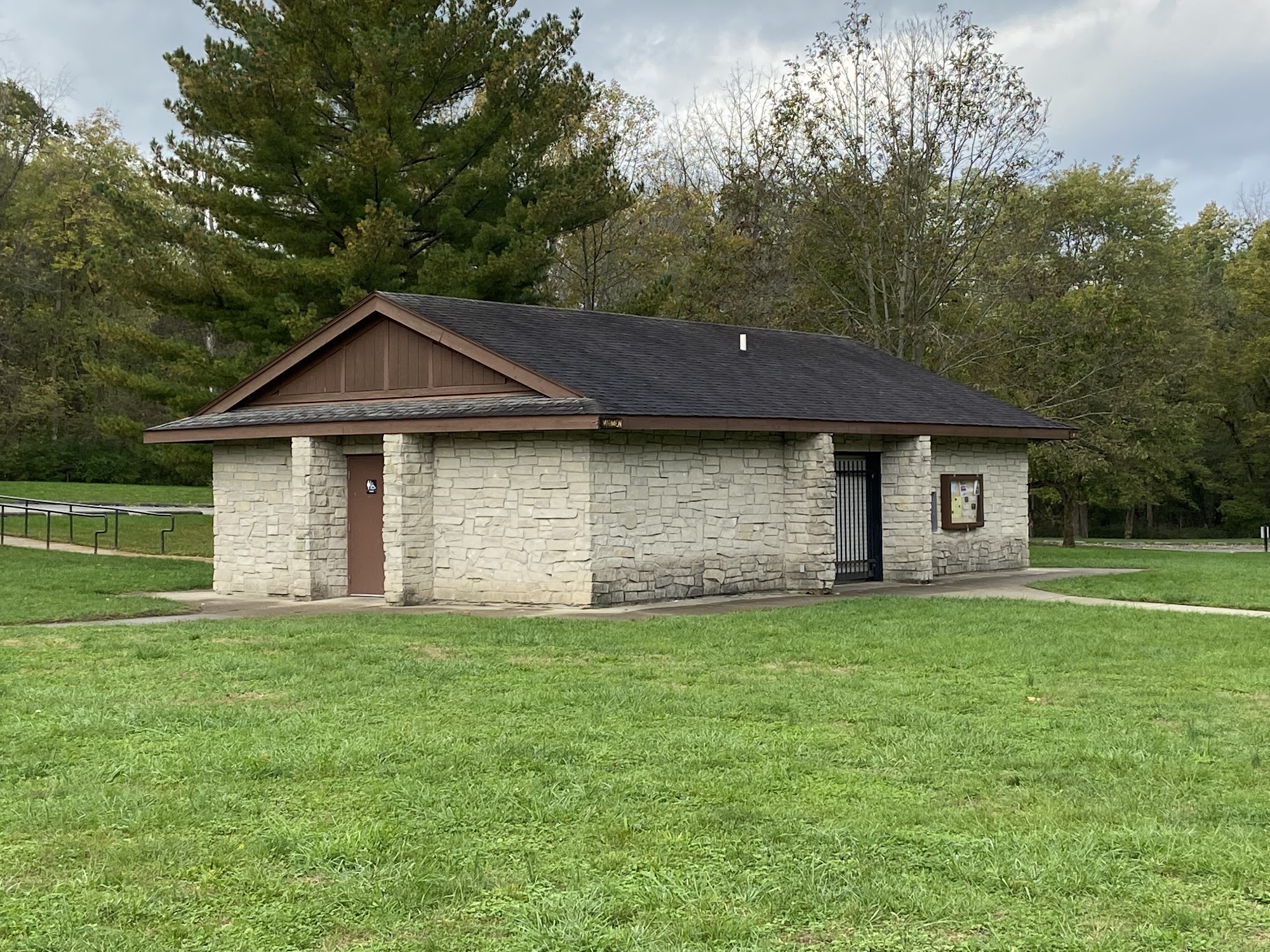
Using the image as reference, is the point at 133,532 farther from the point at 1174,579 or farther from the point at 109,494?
the point at 1174,579

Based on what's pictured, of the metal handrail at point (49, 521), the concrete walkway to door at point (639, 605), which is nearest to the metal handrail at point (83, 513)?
the metal handrail at point (49, 521)

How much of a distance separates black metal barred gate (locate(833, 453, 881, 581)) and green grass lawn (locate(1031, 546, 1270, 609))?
2.56 meters

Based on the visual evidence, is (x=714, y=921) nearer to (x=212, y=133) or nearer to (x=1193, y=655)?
(x=1193, y=655)

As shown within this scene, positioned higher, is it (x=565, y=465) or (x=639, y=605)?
(x=565, y=465)

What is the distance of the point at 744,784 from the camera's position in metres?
6.20

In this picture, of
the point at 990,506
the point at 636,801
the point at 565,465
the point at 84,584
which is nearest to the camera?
the point at 636,801

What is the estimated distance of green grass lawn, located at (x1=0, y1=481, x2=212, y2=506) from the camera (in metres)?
34.6

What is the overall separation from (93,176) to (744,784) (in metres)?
45.2

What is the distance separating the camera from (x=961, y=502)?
2041 centimetres

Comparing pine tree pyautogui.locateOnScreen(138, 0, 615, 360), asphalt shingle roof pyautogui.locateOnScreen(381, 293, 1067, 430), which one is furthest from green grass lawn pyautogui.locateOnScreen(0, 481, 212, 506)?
asphalt shingle roof pyautogui.locateOnScreen(381, 293, 1067, 430)

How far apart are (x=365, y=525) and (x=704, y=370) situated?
207 inches

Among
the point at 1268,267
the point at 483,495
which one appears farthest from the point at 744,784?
the point at 1268,267

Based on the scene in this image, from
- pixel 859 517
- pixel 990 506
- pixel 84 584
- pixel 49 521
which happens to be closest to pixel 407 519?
pixel 84 584

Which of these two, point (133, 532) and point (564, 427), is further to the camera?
point (133, 532)
